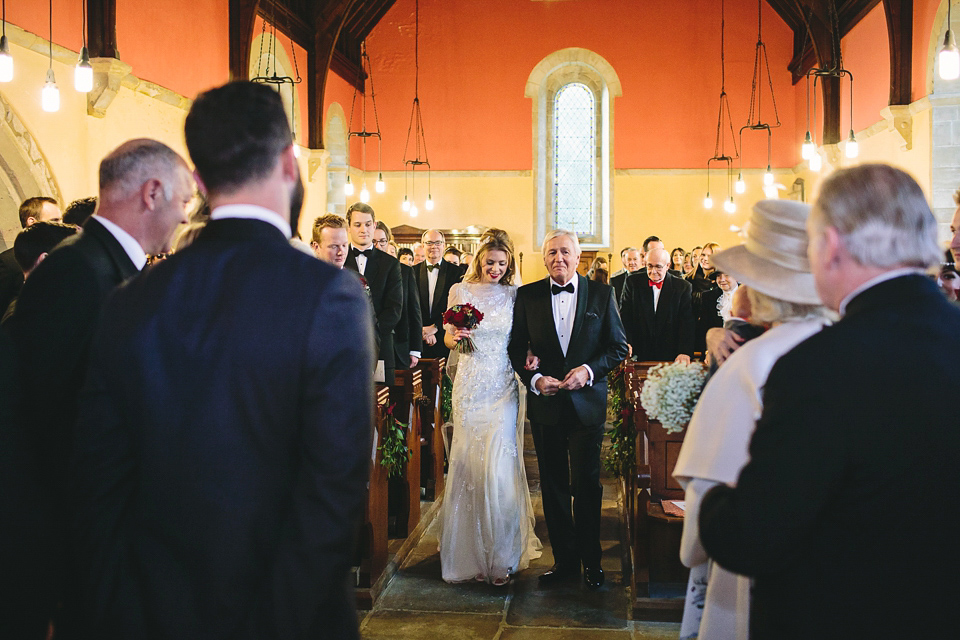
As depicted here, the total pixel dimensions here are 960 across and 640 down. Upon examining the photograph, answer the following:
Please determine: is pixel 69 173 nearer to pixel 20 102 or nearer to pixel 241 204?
pixel 20 102

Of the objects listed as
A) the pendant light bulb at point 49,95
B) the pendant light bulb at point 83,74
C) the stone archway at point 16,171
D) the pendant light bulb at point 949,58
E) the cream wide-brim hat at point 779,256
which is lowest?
the cream wide-brim hat at point 779,256

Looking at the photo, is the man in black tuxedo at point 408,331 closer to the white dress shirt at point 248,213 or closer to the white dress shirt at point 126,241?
the white dress shirt at point 126,241

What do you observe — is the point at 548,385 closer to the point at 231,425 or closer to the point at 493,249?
the point at 493,249

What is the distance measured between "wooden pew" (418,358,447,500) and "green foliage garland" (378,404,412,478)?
0.85 meters

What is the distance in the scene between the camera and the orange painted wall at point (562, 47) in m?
16.0

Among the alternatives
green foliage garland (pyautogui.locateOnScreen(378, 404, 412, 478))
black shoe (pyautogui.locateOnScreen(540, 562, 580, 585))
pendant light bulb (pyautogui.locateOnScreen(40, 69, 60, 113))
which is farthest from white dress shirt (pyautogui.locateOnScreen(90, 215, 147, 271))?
pendant light bulb (pyautogui.locateOnScreen(40, 69, 60, 113))

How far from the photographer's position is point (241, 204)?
1370mm

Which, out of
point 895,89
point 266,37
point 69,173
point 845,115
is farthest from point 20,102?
point 845,115

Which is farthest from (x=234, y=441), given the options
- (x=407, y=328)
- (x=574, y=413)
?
(x=407, y=328)

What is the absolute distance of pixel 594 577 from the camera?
401cm

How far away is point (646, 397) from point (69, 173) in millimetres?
7278

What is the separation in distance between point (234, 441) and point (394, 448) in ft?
9.99

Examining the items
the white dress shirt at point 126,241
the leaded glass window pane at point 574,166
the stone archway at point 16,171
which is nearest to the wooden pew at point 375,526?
the white dress shirt at point 126,241

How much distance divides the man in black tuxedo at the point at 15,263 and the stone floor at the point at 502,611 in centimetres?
248
